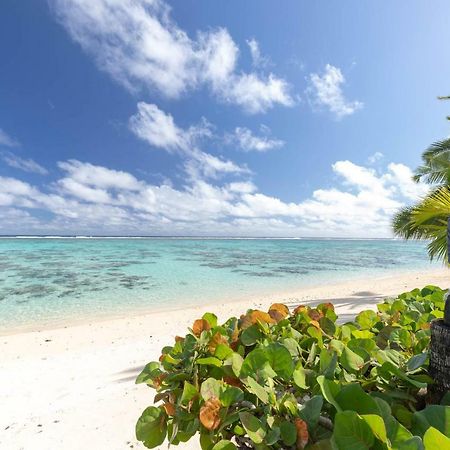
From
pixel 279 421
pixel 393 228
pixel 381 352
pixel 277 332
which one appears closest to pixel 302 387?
pixel 279 421

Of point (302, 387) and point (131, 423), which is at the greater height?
point (302, 387)

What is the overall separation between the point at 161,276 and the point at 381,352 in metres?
20.4

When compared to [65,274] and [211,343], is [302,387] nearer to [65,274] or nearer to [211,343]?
[211,343]

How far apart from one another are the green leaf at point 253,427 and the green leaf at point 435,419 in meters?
0.41

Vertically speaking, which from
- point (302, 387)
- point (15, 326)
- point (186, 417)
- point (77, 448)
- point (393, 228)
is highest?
point (393, 228)

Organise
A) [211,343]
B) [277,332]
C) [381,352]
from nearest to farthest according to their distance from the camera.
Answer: [381,352]
[211,343]
[277,332]

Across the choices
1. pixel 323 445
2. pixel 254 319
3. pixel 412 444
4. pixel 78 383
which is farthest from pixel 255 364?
pixel 78 383

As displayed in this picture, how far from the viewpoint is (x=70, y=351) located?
690 centimetres

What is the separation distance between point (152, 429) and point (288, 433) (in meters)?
0.52

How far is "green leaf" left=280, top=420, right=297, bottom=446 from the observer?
A: 2.66ft

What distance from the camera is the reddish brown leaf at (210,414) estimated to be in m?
0.91

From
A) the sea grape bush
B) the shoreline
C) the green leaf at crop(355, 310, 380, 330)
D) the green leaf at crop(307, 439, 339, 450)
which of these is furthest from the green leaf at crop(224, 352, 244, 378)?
the shoreline

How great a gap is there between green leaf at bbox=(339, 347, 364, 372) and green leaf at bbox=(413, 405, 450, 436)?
0.30 meters

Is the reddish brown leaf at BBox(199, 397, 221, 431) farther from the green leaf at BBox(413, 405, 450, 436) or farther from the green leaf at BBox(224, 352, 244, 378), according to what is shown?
the green leaf at BBox(413, 405, 450, 436)
